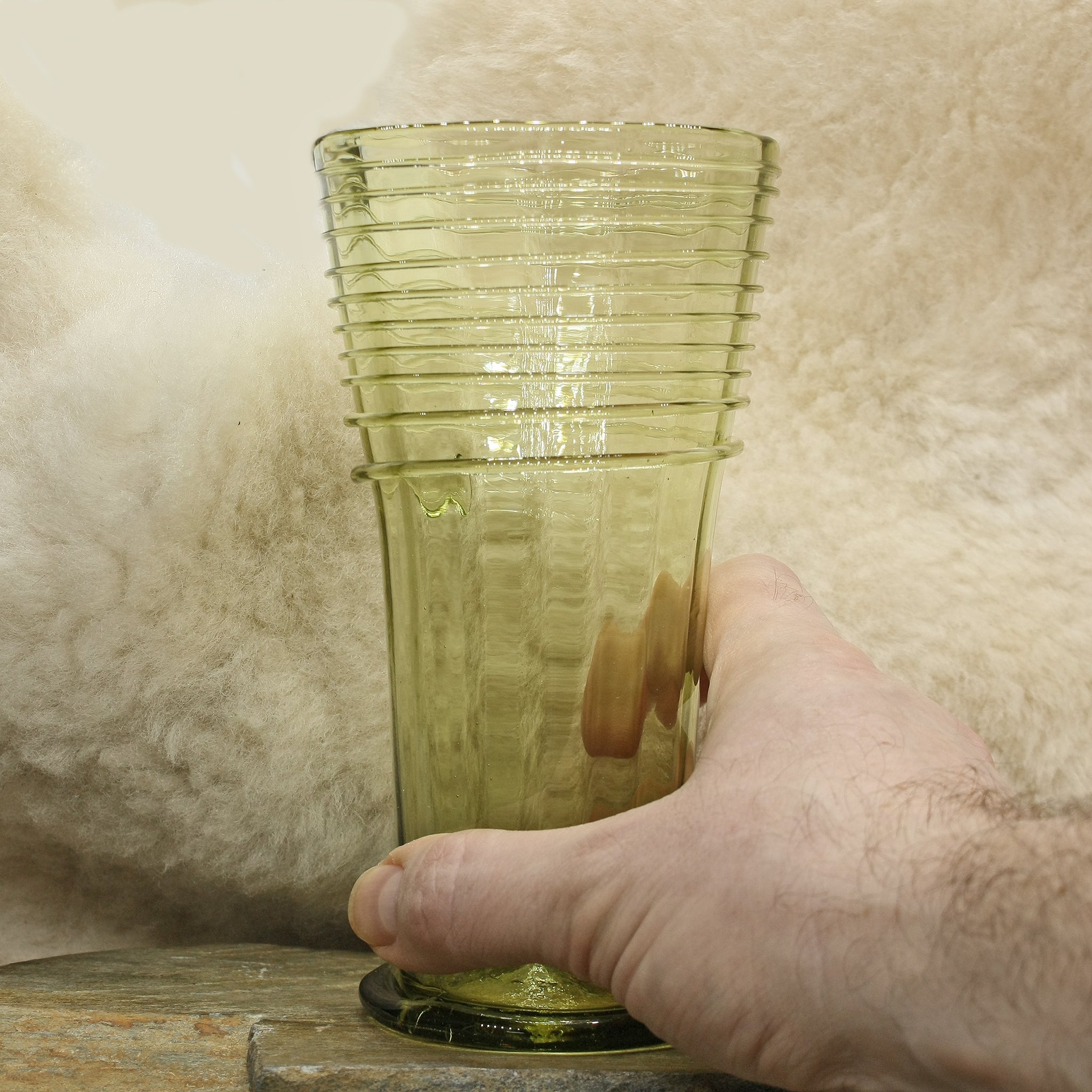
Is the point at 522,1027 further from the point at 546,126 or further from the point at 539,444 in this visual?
the point at 546,126

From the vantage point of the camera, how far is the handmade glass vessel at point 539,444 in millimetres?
593

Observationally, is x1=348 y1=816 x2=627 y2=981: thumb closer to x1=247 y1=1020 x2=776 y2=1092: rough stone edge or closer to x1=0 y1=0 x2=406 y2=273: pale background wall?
x1=247 y1=1020 x2=776 y2=1092: rough stone edge

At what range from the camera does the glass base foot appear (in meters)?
0.60

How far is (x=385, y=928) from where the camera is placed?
0.61 metres

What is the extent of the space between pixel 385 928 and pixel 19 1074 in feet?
0.61

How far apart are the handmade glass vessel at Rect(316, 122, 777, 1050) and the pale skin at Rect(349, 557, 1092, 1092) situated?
5 cm

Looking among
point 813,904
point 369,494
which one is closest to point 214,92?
point 369,494

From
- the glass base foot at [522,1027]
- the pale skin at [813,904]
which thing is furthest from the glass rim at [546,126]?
the glass base foot at [522,1027]

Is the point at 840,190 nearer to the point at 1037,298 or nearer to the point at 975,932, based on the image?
the point at 1037,298

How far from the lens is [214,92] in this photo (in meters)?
1.12

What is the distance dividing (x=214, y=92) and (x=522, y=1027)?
2.88ft

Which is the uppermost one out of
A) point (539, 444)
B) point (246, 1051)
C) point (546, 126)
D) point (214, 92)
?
point (214, 92)

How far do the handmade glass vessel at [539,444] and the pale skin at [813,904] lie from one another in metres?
0.05

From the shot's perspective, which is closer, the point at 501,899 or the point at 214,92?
the point at 501,899
